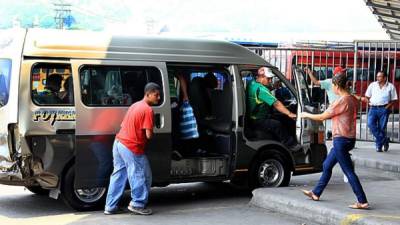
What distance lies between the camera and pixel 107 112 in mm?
7500

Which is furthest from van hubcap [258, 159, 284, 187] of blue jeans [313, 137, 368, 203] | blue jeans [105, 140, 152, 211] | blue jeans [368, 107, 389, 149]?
blue jeans [368, 107, 389, 149]

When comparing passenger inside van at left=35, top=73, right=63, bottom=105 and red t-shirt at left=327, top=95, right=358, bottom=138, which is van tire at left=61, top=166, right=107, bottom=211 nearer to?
passenger inside van at left=35, top=73, right=63, bottom=105

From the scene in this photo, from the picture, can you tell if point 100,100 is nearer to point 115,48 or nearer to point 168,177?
point 115,48

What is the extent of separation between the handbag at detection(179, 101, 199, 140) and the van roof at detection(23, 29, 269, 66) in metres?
0.69

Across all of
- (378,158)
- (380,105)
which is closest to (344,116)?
(378,158)

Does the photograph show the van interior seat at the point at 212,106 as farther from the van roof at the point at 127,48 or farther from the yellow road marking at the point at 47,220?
the yellow road marking at the point at 47,220

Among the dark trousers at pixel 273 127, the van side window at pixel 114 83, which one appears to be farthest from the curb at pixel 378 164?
the van side window at pixel 114 83

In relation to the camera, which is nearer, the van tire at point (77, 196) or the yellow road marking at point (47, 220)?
the yellow road marking at point (47, 220)

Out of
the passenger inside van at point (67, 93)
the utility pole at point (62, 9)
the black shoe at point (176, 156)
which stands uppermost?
the utility pole at point (62, 9)

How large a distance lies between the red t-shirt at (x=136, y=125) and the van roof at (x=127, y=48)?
812mm

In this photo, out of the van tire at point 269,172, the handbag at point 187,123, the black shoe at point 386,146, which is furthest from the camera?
the black shoe at point 386,146

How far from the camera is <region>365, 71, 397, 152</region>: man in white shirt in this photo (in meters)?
12.6

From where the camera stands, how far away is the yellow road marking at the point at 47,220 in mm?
7090

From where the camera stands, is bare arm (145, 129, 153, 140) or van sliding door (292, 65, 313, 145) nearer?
bare arm (145, 129, 153, 140)
